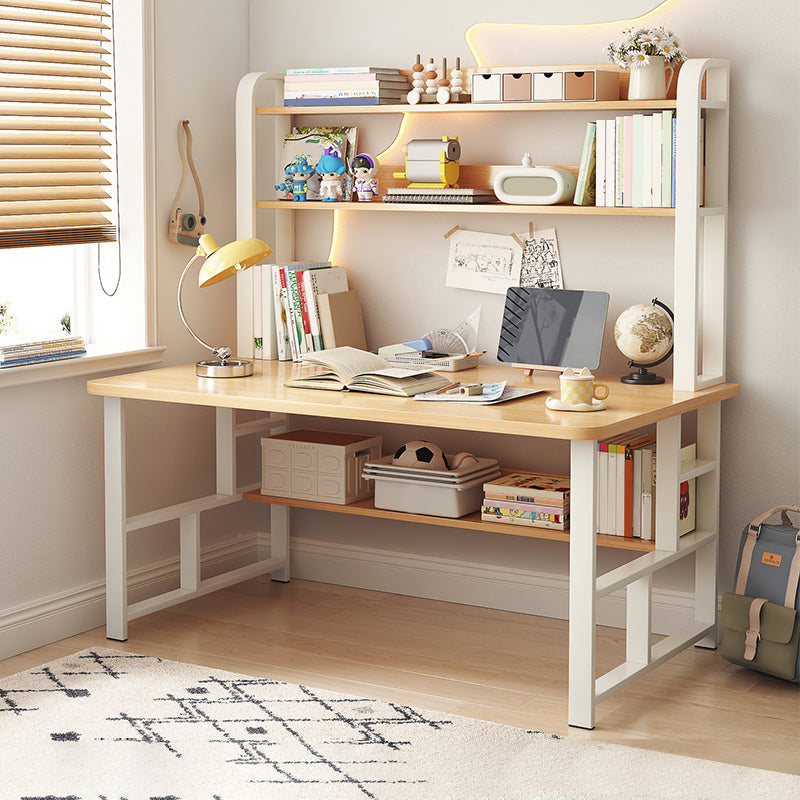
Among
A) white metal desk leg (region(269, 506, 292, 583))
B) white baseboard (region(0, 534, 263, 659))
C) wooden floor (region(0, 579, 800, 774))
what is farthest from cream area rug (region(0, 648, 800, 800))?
white metal desk leg (region(269, 506, 292, 583))

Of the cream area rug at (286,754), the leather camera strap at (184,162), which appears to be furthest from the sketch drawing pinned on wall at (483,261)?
the cream area rug at (286,754)

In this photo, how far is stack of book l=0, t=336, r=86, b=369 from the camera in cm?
317

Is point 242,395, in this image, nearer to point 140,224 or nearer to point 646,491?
point 140,224

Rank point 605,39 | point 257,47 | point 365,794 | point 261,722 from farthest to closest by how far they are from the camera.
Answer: point 257,47 → point 605,39 → point 261,722 → point 365,794

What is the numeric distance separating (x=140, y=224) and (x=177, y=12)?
25.7 inches

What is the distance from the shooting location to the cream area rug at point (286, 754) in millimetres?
2490

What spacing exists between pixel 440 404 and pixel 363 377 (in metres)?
0.28

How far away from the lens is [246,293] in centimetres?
369

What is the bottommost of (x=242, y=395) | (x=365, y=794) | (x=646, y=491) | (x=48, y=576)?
(x=365, y=794)

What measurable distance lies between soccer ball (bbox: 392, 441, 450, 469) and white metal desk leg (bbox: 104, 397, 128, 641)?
76cm

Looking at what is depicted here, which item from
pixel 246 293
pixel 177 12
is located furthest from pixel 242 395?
pixel 177 12

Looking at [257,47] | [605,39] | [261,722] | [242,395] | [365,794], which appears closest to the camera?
[365,794]

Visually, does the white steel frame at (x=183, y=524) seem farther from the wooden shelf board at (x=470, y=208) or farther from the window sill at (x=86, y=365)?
the wooden shelf board at (x=470, y=208)

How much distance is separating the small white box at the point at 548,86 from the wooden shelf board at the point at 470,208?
0.29 metres
